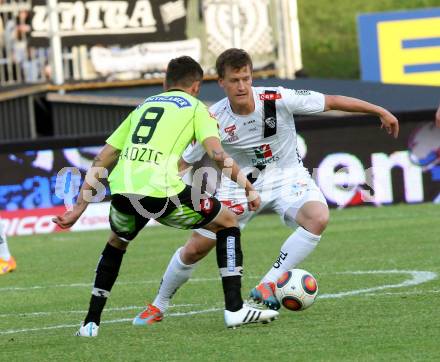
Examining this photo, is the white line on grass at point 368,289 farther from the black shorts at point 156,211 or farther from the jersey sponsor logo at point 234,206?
the black shorts at point 156,211

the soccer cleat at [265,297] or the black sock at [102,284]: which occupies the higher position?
the black sock at [102,284]

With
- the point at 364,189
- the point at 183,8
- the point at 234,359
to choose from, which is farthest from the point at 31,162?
the point at 234,359

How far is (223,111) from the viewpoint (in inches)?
366

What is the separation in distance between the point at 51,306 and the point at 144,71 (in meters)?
16.5

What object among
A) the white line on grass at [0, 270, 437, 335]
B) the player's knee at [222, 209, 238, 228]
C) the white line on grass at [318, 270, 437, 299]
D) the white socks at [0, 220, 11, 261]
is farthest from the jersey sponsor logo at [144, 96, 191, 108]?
the white socks at [0, 220, 11, 261]

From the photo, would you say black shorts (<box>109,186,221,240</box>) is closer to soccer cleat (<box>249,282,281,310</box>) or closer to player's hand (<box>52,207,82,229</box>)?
player's hand (<box>52,207,82,229</box>)

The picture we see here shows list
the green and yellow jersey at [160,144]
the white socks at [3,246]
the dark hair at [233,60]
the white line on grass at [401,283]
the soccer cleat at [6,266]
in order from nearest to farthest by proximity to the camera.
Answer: the green and yellow jersey at [160,144] < the dark hair at [233,60] < the white line on grass at [401,283] < the white socks at [3,246] < the soccer cleat at [6,266]

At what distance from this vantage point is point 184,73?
8242 mm

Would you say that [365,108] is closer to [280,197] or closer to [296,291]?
[280,197]

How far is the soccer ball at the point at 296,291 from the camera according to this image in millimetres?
8602

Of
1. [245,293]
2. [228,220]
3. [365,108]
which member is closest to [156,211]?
[228,220]

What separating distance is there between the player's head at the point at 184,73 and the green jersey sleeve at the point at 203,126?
22 cm

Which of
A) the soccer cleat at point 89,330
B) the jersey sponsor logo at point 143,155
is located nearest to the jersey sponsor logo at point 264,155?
the jersey sponsor logo at point 143,155

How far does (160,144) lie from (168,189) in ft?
0.98
